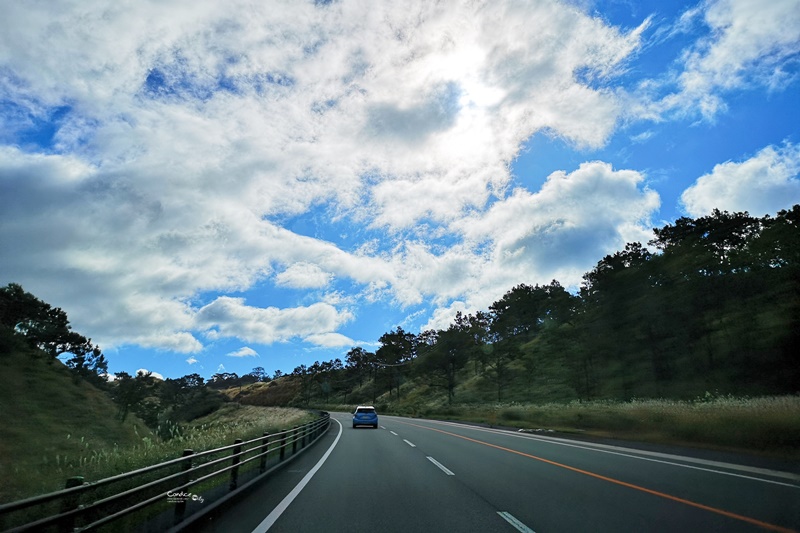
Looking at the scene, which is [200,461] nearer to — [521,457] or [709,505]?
[521,457]

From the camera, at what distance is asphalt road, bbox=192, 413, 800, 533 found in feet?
19.9

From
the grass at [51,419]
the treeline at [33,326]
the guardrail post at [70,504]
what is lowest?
the grass at [51,419]

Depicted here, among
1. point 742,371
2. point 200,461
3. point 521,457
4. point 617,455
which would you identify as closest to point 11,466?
point 200,461

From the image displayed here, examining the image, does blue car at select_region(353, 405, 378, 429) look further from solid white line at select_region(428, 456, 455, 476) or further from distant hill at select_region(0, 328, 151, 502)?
distant hill at select_region(0, 328, 151, 502)

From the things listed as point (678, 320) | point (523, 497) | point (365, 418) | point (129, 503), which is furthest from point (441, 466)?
point (678, 320)

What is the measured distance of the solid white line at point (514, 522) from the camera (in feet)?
18.7

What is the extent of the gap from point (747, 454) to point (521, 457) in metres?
6.86

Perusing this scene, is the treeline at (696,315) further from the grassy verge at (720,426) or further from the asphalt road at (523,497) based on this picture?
the asphalt road at (523,497)

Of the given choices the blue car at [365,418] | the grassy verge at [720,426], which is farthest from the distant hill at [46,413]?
the grassy verge at [720,426]

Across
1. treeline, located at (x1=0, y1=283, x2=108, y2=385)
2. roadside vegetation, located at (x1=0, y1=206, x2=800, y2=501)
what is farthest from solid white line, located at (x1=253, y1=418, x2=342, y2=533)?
treeline, located at (x1=0, y1=283, x2=108, y2=385)

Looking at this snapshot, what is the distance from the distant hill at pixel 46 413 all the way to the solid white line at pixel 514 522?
45.3 meters

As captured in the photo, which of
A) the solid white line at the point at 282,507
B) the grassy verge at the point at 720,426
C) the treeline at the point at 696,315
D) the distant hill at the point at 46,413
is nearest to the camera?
the solid white line at the point at 282,507

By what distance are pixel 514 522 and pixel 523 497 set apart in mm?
1894

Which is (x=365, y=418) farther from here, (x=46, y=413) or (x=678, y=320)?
(x=46, y=413)
